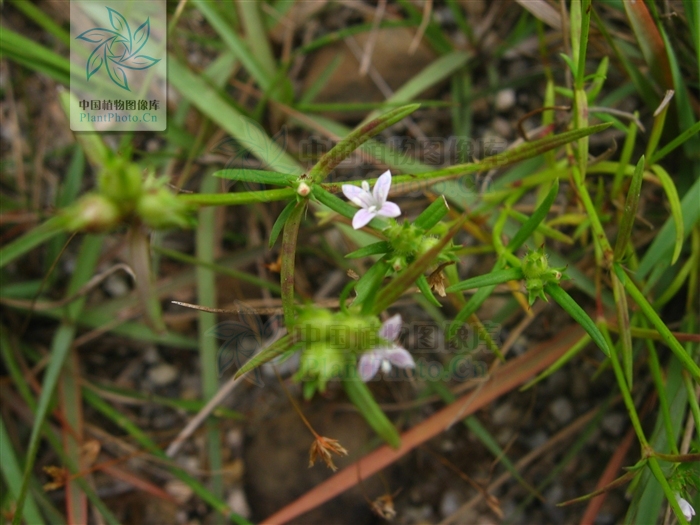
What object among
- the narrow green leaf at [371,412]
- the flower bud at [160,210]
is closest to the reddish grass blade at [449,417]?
the narrow green leaf at [371,412]

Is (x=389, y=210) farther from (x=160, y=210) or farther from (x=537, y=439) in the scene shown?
(x=537, y=439)

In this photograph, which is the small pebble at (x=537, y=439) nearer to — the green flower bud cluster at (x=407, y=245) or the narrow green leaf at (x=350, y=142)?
the green flower bud cluster at (x=407, y=245)

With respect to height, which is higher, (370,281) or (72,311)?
(370,281)

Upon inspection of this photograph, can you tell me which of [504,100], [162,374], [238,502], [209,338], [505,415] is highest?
[504,100]

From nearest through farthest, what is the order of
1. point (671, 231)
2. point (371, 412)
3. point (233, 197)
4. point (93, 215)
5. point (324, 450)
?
point (93, 215) < point (233, 197) < point (324, 450) < point (671, 231) < point (371, 412)

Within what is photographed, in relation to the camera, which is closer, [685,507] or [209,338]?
[685,507]

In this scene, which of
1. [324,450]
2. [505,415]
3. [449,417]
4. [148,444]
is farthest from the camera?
[505,415]

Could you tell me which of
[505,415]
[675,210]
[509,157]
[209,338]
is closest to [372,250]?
[509,157]
